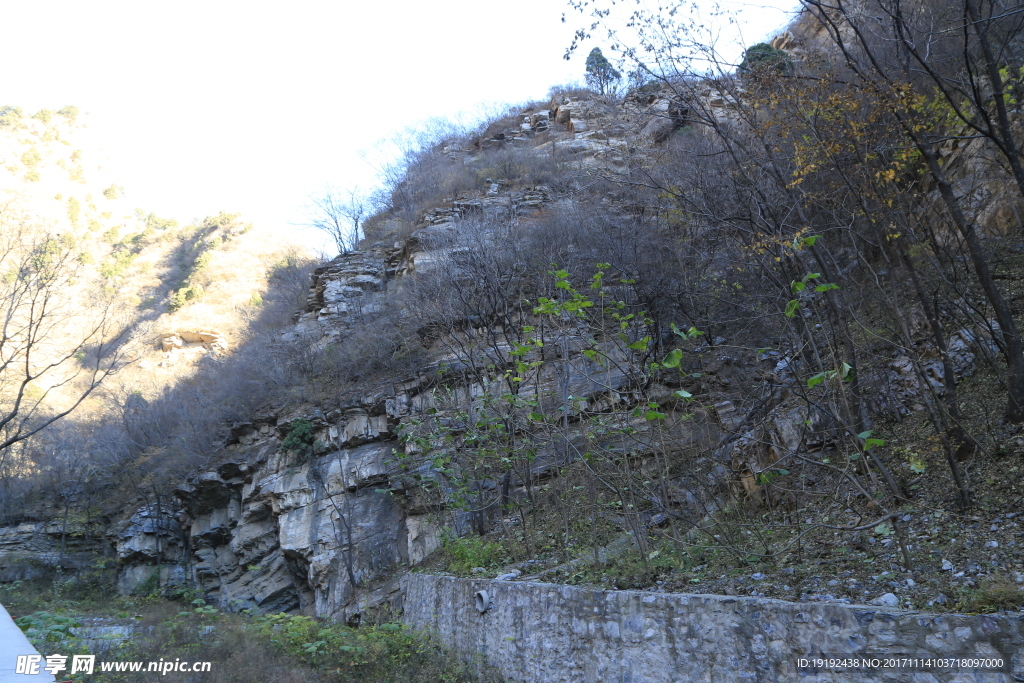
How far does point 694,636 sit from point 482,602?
346cm

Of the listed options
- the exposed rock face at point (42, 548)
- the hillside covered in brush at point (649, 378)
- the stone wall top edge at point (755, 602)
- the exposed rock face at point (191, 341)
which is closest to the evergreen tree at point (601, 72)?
the hillside covered in brush at point (649, 378)

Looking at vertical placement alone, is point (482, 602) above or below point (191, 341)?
below

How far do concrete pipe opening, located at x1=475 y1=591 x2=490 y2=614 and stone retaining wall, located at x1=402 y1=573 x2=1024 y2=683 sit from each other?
69 millimetres

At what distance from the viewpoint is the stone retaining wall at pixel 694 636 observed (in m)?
3.32

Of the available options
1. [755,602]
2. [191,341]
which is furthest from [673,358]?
[191,341]

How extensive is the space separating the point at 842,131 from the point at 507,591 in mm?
6655

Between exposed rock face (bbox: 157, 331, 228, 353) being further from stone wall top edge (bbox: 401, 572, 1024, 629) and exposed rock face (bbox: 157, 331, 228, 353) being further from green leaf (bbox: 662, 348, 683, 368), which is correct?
green leaf (bbox: 662, 348, 683, 368)

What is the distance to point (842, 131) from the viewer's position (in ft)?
21.8

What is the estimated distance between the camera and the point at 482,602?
23.8 feet

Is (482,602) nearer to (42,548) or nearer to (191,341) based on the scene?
(42,548)

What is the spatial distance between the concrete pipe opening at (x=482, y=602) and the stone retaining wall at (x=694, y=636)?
0.07 metres

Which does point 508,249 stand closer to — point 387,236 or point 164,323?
point 387,236

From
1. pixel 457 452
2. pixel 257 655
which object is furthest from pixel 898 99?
pixel 257 655

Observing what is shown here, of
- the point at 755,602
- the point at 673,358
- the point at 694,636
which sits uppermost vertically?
the point at 673,358
